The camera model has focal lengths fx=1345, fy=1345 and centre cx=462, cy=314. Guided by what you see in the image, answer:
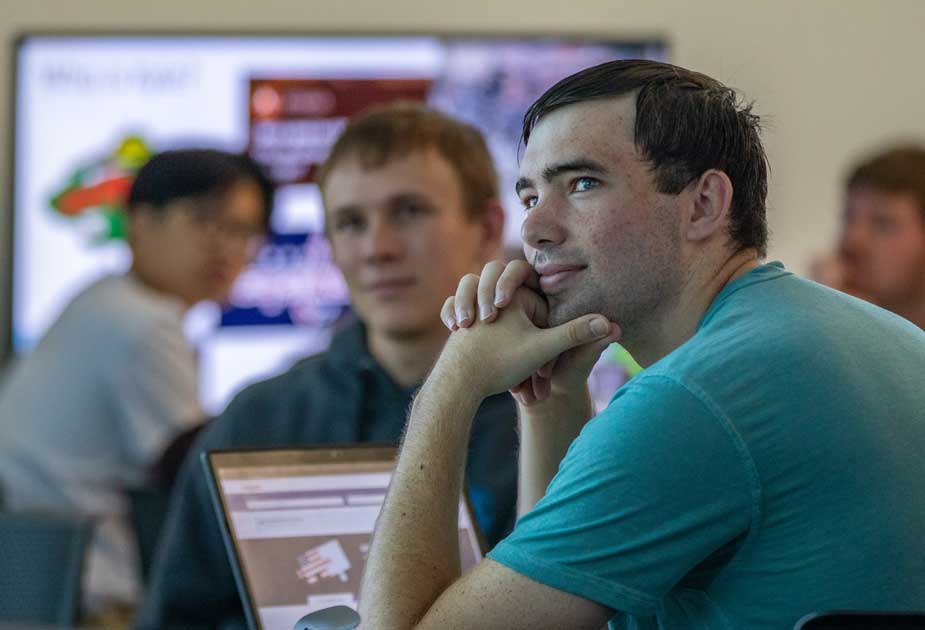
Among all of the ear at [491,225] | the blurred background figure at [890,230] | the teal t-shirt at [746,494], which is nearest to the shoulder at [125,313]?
the ear at [491,225]

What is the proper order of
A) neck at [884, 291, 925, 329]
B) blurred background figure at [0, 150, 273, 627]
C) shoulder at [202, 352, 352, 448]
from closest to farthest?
shoulder at [202, 352, 352, 448] → blurred background figure at [0, 150, 273, 627] → neck at [884, 291, 925, 329]

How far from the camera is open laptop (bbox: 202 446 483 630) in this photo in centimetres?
148

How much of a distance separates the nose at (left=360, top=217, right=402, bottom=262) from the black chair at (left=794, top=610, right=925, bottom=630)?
4.56ft

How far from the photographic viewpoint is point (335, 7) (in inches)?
187

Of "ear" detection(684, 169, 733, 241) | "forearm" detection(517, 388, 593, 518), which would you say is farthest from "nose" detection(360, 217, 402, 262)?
"ear" detection(684, 169, 733, 241)

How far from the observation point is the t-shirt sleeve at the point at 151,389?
11.9ft

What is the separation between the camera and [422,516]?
137 cm

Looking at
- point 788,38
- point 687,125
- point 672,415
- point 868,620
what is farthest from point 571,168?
point 788,38

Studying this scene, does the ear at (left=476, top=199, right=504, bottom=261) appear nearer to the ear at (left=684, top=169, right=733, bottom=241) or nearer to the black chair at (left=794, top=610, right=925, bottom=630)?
the ear at (left=684, top=169, right=733, bottom=241)

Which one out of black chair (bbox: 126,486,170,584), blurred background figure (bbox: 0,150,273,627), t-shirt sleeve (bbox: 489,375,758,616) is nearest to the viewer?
t-shirt sleeve (bbox: 489,375,758,616)

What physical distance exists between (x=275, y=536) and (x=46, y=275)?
11.1ft

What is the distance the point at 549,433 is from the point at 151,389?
86.5 inches

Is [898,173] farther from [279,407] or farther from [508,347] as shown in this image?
[508,347]

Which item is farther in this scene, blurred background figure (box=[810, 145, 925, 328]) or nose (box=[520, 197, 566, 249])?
blurred background figure (box=[810, 145, 925, 328])
